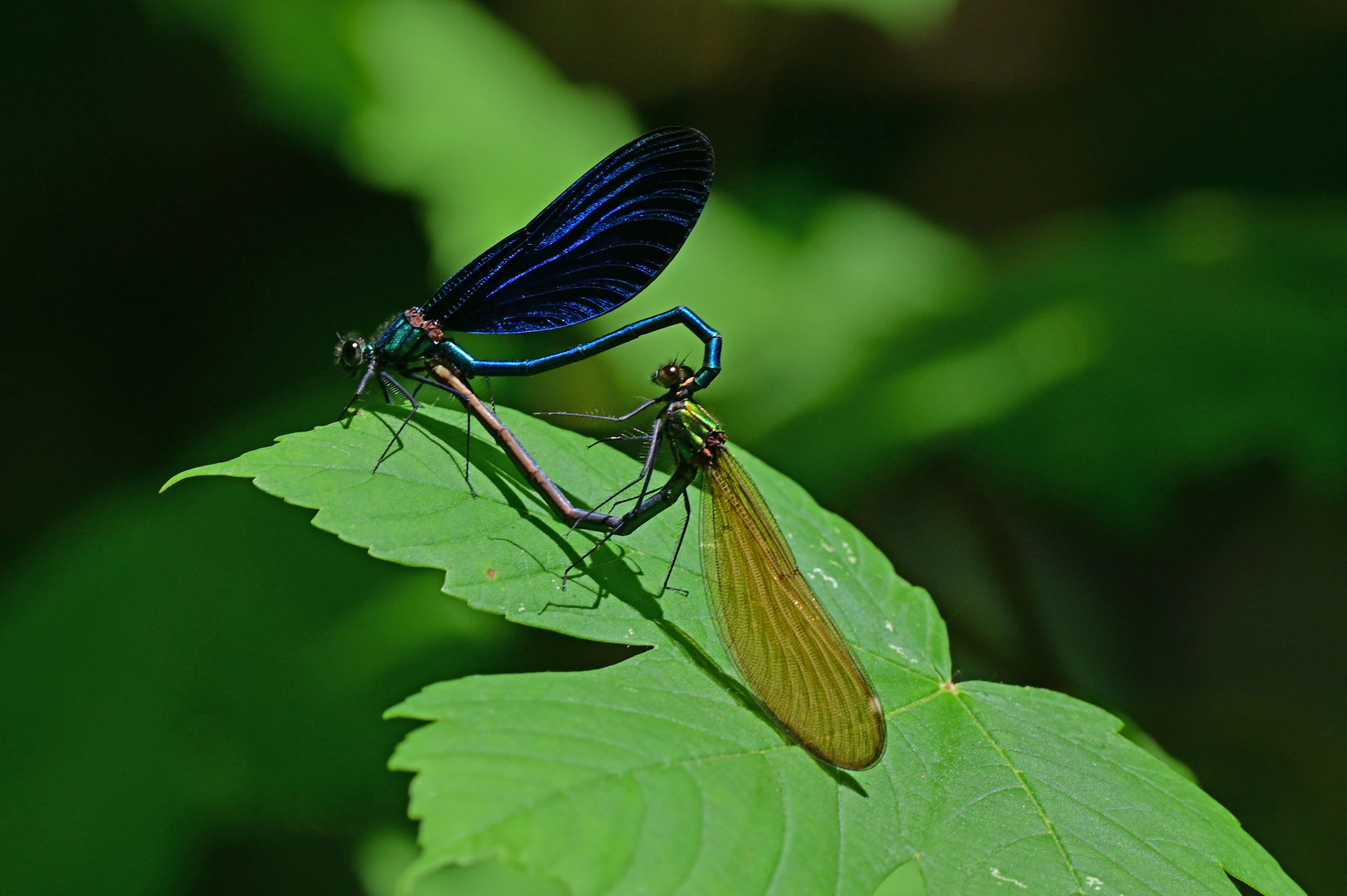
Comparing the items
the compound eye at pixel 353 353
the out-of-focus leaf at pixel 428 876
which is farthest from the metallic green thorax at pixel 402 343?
the out-of-focus leaf at pixel 428 876

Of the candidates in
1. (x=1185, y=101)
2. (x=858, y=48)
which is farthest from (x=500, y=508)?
(x=1185, y=101)

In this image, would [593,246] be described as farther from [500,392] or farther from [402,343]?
[500,392]

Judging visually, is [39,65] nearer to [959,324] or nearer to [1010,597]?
[959,324]

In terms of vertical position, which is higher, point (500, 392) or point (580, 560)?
point (500, 392)

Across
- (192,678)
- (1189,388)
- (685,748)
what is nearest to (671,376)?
(685,748)

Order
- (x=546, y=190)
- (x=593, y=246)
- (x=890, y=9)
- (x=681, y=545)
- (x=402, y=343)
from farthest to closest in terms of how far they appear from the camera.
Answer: (x=890, y=9)
(x=546, y=190)
(x=593, y=246)
(x=402, y=343)
(x=681, y=545)
